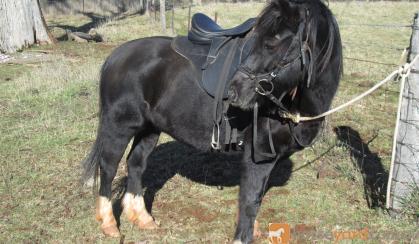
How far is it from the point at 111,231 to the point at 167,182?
1224 mm

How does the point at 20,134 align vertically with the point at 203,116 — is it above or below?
below

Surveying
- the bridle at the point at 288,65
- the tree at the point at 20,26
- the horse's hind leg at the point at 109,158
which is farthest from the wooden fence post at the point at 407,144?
the tree at the point at 20,26

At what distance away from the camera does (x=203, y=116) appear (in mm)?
3518

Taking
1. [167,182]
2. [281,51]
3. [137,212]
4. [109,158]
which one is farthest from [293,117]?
[167,182]

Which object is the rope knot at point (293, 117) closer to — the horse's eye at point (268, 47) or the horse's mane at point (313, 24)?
the horse's mane at point (313, 24)

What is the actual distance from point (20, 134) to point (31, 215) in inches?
92.8

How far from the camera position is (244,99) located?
8.98 feet

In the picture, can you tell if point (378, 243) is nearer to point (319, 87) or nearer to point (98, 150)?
point (319, 87)

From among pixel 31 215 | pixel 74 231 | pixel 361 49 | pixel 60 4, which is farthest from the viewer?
pixel 60 4

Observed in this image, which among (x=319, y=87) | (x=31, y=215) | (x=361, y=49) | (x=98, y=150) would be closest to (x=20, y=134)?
(x=31, y=215)

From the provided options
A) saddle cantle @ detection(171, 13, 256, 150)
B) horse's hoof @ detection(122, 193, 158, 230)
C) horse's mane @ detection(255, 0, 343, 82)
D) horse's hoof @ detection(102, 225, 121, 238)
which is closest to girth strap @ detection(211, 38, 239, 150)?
saddle cantle @ detection(171, 13, 256, 150)

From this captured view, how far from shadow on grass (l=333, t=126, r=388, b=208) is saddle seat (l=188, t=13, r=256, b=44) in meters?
2.30

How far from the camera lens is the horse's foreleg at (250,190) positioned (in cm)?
335

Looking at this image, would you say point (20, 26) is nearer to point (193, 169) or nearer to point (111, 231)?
point (193, 169)
